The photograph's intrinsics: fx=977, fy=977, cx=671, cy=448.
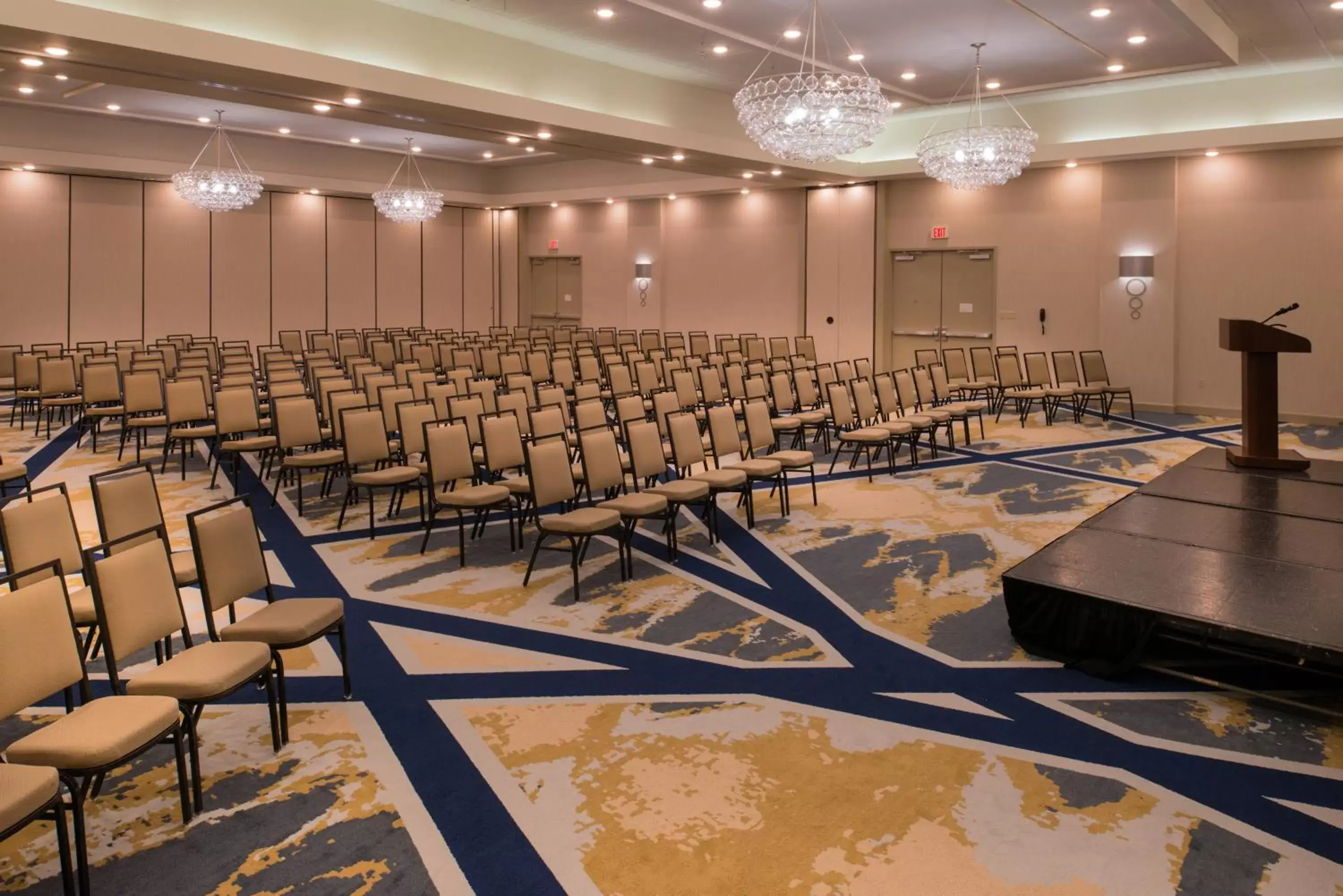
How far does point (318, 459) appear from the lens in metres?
7.97

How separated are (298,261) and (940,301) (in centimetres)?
1267

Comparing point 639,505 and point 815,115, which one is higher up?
point 815,115

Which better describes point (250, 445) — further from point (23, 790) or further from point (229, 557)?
point (23, 790)

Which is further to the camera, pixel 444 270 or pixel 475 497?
pixel 444 270

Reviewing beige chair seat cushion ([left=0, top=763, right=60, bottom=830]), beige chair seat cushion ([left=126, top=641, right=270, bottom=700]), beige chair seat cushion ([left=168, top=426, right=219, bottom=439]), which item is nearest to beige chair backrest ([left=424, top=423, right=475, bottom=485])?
beige chair seat cushion ([left=168, top=426, right=219, bottom=439])

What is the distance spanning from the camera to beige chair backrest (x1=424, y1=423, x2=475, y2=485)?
706cm

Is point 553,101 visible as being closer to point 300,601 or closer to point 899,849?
point 300,601

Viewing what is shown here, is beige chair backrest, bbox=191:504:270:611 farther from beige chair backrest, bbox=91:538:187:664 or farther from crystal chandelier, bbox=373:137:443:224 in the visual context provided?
crystal chandelier, bbox=373:137:443:224

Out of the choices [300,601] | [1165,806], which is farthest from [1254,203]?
[300,601]

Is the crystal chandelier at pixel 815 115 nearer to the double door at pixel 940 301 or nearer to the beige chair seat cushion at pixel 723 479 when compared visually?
the beige chair seat cushion at pixel 723 479

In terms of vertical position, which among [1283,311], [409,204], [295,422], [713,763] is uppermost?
[409,204]

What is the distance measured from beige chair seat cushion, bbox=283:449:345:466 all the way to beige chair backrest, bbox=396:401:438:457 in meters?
0.49

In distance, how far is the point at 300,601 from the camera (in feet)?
14.5

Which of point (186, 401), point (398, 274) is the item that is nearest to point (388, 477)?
point (186, 401)
